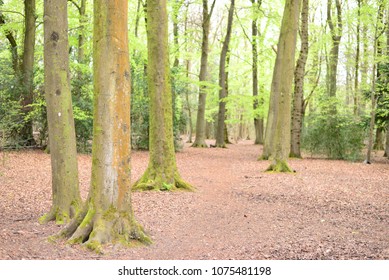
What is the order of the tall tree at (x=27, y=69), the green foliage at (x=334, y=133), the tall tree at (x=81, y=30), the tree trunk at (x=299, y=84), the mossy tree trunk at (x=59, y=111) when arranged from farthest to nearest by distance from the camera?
1. the green foliage at (x=334, y=133)
2. the tree trunk at (x=299, y=84)
3. the tall tree at (x=81, y=30)
4. the tall tree at (x=27, y=69)
5. the mossy tree trunk at (x=59, y=111)

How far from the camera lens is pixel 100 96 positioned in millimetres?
5484

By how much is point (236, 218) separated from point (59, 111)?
3.60 metres

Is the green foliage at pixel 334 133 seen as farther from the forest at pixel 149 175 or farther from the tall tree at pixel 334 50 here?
the tall tree at pixel 334 50

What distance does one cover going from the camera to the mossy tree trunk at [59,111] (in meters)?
6.36

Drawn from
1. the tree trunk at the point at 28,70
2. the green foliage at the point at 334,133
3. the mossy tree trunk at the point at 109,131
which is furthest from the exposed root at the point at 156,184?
the green foliage at the point at 334,133

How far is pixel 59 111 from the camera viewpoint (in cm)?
642

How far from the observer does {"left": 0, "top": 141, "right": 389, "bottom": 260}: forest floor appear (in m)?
5.25

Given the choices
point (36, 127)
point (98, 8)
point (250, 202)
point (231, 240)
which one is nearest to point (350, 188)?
point (250, 202)

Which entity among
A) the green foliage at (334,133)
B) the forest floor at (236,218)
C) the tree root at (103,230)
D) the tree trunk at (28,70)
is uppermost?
the tree trunk at (28,70)

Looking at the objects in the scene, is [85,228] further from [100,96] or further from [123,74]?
[123,74]

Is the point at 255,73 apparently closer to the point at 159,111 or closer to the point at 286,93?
the point at 286,93

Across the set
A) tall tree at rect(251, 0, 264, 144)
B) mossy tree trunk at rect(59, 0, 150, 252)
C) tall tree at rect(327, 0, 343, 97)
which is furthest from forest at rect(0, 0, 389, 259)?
tall tree at rect(251, 0, 264, 144)

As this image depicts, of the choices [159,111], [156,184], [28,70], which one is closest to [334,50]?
[28,70]

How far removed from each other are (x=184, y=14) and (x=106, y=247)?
23074 millimetres
